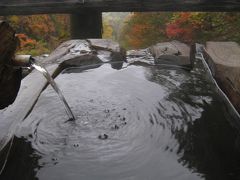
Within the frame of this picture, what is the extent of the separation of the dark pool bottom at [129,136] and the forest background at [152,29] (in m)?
3.65

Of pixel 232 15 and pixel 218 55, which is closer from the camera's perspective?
pixel 218 55

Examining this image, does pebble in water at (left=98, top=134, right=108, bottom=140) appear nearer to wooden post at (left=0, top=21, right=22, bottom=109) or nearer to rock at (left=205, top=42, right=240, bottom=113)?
wooden post at (left=0, top=21, right=22, bottom=109)

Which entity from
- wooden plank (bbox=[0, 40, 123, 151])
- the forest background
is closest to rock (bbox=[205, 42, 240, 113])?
wooden plank (bbox=[0, 40, 123, 151])

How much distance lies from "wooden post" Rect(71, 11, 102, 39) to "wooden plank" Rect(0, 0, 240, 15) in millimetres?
401

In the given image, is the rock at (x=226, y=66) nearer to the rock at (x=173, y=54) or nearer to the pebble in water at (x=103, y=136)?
the rock at (x=173, y=54)

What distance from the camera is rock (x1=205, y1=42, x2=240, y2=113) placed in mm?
3945

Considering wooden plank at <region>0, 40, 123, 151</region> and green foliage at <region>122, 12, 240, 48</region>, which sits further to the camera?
green foliage at <region>122, 12, 240, 48</region>

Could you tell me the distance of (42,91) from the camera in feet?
14.8

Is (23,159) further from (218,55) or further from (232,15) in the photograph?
(232,15)

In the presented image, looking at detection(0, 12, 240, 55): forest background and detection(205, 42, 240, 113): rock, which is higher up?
detection(205, 42, 240, 113): rock

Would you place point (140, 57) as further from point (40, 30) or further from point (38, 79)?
point (40, 30)

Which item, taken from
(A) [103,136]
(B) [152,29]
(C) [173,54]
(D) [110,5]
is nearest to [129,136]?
(A) [103,136]

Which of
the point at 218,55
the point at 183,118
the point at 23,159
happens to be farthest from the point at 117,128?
the point at 218,55

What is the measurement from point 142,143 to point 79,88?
1.86 m
